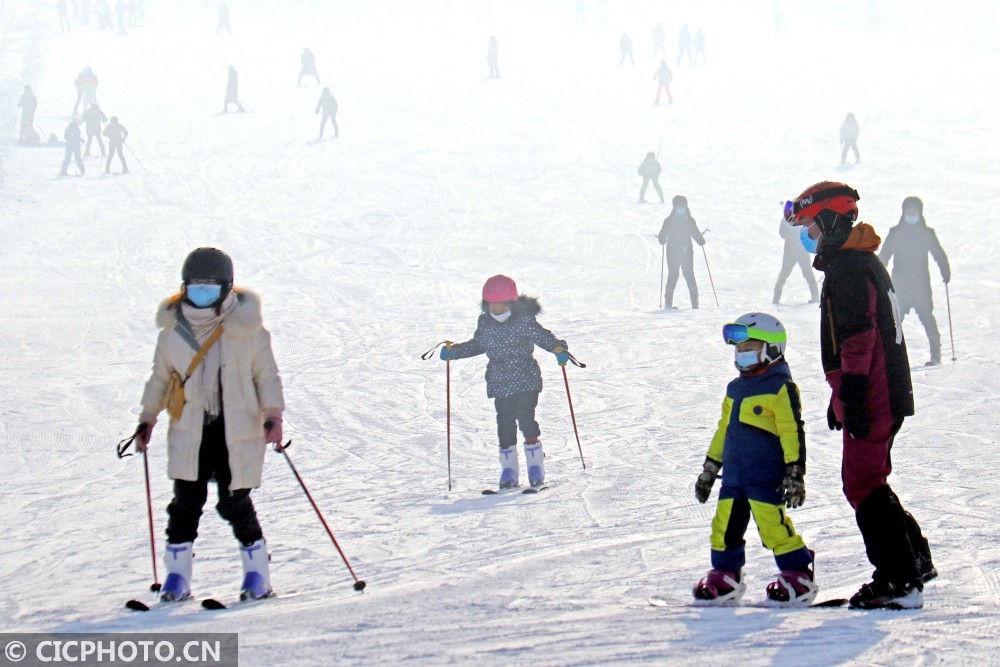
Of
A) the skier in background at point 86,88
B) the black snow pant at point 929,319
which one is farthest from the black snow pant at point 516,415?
the skier in background at point 86,88

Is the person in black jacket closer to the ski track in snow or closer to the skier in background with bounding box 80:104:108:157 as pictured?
the ski track in snow

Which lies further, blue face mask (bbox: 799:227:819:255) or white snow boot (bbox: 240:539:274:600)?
white snow boot (bbox: 240:539:274:600)

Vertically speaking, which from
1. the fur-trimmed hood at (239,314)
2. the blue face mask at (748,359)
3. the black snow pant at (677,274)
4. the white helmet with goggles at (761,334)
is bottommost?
the blue face mask at (748,359)

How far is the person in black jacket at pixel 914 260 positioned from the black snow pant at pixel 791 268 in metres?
3.39

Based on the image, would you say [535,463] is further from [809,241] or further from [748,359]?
[809,241]

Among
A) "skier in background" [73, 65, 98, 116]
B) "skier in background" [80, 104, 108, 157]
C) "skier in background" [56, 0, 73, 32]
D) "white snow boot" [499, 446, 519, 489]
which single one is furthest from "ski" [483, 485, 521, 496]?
"skier in background" [56, 0, 73, 32]

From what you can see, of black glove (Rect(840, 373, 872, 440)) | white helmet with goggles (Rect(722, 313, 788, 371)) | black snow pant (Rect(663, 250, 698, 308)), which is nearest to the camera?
black glove (Rect(840, 373, 872, 440))

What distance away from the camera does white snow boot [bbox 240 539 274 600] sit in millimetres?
4805

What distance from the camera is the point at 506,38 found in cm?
4341

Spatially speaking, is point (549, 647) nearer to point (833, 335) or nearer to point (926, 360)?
point (833, 335)

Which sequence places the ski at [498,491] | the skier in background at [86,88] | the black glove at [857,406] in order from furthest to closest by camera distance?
the skier in background at [86,88]
the ski at [498,491]
the black glove at [857,406]

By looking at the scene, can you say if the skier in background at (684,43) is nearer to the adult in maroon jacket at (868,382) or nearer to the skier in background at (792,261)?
the skier in background at (792,261)

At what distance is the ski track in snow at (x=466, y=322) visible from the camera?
14.8ft

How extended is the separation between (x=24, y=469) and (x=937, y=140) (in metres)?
24.1
